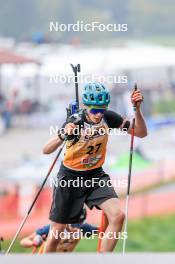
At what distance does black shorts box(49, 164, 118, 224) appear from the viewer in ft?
8.80

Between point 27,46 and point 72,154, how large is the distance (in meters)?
1.03

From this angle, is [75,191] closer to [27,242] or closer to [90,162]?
A: [90,162]

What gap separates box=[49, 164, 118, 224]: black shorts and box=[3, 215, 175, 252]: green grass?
957 mm

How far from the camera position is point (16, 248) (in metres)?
3.12

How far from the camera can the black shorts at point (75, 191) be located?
106 inches

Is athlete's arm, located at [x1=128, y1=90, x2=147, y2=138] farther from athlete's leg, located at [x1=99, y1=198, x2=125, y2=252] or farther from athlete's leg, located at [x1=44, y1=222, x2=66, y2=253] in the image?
athlete's leg, located at [x1=44, y1=222, x2=66, y2=253]

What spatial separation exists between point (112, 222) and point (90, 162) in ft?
0.62

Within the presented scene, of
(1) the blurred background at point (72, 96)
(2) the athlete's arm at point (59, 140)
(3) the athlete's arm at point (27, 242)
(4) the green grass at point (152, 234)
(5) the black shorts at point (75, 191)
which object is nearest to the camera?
(2) the athlete's arm at point (59, 140)

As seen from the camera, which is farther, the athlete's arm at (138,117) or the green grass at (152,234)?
the green grass at (152,234)

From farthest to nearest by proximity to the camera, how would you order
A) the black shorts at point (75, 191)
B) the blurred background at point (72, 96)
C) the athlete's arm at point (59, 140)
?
the blurred background at point (72, 96), the black shorts at point (75, 191), the athlete's arm at point (59, 140)

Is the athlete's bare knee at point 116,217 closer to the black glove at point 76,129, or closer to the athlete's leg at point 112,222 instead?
the athlete's leg at point 112,222

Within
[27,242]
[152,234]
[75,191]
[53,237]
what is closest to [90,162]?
[75,191]

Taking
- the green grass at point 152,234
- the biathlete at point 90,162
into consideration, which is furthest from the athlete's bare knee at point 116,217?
the green grass at point 152,234

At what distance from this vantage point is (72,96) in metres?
3.11
